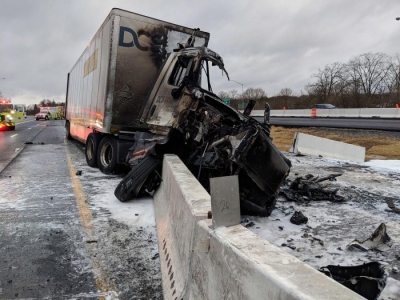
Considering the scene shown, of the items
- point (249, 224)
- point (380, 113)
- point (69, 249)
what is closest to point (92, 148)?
point (69, 249)

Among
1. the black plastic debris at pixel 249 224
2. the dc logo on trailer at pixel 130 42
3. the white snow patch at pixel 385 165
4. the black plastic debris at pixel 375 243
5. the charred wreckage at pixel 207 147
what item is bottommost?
the black plastic debris at pixel 249 224

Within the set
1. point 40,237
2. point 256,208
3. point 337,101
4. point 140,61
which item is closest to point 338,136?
point 140,61

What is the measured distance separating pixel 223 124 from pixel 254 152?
2.97 ft

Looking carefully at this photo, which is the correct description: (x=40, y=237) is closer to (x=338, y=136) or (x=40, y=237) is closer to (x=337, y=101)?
(x=338, y=136)

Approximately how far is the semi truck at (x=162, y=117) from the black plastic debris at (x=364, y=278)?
1.81 metres

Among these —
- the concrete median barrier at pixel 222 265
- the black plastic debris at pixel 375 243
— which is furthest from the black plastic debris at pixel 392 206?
the concrete median barrier at pixel 222 265

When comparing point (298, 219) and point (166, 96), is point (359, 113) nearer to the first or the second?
point (166, 96)

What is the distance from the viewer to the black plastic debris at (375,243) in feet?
Answer: 12.5

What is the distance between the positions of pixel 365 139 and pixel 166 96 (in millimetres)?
11888

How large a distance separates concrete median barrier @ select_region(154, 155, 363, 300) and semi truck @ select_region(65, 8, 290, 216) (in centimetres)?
121

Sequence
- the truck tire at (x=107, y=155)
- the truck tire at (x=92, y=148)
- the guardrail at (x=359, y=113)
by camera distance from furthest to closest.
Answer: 1. the guardrail at (x=359, y=113)
2. the truck tire at (x=92, y=148)
3. the truck tire at (x=107, y=155)

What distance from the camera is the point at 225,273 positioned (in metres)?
1.88

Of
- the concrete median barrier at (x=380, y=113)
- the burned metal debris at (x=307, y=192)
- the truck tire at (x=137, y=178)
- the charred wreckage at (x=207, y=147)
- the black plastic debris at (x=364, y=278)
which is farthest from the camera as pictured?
the concrete median barrier at (x=380, y=113)

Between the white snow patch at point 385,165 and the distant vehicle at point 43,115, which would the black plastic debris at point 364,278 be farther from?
the distant vehicle at point 43,115
